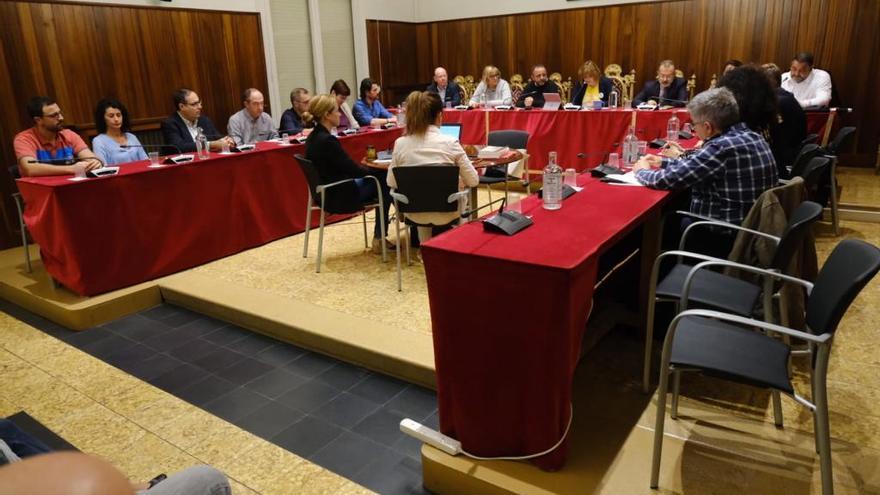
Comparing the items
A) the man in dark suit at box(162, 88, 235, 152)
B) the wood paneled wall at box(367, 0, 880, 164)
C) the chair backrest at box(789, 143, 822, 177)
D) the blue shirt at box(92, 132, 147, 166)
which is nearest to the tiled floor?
the blue shirt at box(92, 132, 147, 166)

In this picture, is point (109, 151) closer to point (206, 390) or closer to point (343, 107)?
point (343, 107)

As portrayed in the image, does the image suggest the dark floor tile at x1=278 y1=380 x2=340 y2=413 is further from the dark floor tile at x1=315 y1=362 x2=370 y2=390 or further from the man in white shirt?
the man in white shirt

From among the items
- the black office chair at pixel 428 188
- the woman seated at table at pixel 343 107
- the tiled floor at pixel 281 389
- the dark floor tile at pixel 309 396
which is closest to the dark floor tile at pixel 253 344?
the tiled floor at pixel 281 389

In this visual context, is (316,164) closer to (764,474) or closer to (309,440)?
(309,440)

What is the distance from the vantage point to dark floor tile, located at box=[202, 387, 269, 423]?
2467mm

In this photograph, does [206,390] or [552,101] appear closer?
[206,390]

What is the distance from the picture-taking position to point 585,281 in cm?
170

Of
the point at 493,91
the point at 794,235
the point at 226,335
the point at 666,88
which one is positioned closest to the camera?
the point at 794,235

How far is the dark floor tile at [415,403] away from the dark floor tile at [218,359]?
94cm

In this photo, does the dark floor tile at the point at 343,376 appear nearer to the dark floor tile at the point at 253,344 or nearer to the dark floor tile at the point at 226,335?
the dark floor tile at the point at 253,344

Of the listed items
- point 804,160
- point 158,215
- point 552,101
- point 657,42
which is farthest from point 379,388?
point 657,42

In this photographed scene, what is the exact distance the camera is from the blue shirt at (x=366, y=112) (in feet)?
19.5

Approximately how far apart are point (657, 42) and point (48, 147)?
666cm

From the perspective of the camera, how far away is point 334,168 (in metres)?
3.80
